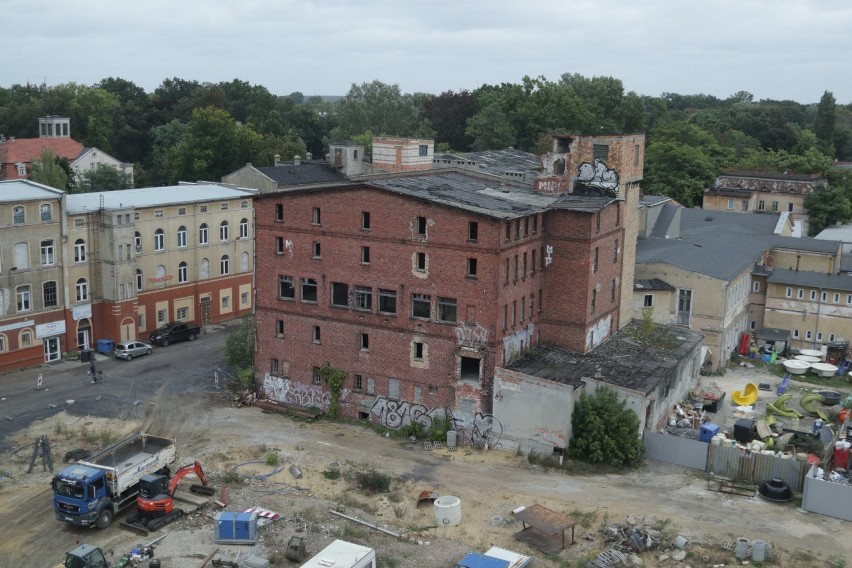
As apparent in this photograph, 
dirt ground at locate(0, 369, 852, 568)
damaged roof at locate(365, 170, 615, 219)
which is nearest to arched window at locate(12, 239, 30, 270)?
dirt ground at locate(0, 369, 852, 568)

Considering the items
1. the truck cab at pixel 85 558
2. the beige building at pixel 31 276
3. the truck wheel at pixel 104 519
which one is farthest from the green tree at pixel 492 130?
the truck cab at pixel 85 558

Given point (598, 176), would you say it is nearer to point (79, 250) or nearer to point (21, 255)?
point (79, 250)

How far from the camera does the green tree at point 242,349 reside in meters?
54.9

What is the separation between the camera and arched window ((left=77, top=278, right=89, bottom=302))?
6053 centimetres

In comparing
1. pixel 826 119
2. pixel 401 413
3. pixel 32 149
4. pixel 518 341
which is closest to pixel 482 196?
pixel 518 341

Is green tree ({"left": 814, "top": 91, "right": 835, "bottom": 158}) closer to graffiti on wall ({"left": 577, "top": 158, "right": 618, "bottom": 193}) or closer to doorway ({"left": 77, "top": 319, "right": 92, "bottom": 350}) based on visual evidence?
graffiti on wall ({"left": 577, "top": 158, "right": 618, "bottom": 193})

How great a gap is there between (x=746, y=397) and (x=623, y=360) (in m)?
9.12

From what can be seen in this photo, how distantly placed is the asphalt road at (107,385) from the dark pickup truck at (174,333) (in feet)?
2.45

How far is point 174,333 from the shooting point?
64.2 meters

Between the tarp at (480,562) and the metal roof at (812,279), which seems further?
the metal roof at (812,279)

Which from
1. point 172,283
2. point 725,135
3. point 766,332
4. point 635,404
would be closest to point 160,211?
point 172,283

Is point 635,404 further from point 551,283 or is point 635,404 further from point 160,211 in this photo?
point 160,211

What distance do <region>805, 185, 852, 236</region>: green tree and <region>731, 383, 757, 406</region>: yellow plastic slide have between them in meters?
49.4

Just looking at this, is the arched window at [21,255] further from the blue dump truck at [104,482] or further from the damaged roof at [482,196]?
the damaged roof at [482,196]
